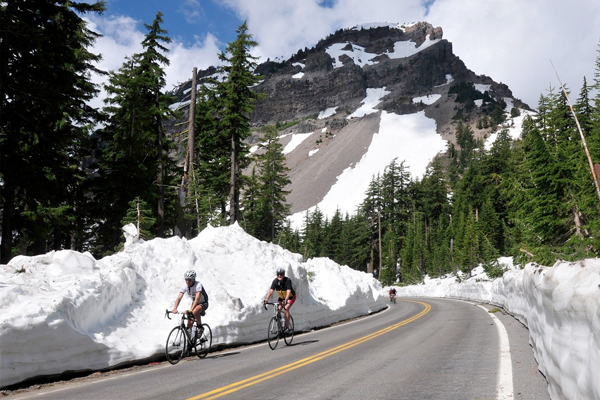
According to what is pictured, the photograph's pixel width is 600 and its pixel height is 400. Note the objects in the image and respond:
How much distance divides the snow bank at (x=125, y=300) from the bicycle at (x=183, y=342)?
0.33 meters

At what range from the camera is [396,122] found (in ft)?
654

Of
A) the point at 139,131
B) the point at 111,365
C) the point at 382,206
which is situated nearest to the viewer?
the point at 111,365

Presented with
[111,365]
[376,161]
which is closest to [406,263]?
[111,365]

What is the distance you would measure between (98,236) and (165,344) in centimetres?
1861

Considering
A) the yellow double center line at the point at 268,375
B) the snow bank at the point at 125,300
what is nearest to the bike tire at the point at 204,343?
the snow bank at the point at 125,300

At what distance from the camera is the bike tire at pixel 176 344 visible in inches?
358

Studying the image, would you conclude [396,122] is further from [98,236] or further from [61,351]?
[61,351]

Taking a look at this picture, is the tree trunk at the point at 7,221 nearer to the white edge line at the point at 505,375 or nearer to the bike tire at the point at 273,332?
the bike tire at the point at 273,332

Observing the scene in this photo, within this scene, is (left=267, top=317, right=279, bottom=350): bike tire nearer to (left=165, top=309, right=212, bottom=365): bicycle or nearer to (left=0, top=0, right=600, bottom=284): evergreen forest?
(left=165, top=309, right=212, bottom=365): bicycle

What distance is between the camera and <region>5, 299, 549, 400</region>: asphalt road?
231 inches

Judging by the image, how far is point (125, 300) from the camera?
9977 millimetres

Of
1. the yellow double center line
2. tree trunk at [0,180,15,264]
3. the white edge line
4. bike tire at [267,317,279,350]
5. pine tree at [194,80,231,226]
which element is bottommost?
the white edge line

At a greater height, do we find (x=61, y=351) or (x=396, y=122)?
(x=396, y=122)

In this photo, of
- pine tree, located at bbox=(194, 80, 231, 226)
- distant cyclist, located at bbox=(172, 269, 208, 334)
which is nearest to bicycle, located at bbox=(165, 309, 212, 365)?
distant cyclist, located at bbox=(172, 269, 208, 334)
